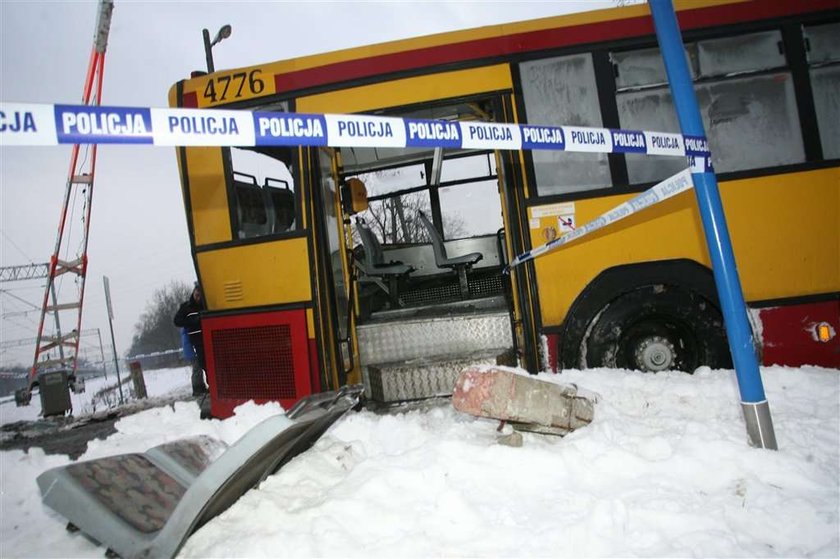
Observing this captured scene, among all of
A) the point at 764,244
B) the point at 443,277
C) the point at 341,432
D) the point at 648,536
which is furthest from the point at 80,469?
the point at 443,277

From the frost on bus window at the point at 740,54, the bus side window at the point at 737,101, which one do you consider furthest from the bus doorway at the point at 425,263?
the frost on bus window at the point at 740,54

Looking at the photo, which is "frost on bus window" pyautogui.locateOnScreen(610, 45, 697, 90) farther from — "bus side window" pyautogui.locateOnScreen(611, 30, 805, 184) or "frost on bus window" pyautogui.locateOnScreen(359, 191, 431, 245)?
"frost on bus window" pyautogui.locateOnScreen(359, 191, 431, 245)

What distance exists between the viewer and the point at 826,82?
3.25m

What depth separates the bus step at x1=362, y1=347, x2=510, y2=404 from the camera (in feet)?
11.7

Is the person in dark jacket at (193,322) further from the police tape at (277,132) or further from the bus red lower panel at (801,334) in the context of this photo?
the bus red lower panel at (801,334)

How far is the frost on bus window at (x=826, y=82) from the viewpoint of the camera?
128 inches

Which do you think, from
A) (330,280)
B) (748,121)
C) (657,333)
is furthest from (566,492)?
(748,121)

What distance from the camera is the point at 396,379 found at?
362cm

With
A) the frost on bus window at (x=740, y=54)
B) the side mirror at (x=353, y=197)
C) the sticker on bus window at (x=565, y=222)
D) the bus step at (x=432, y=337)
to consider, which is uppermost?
the frost on bus window at (x=740, y=54)

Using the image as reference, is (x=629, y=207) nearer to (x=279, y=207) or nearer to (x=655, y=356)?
(x=655, y=356)

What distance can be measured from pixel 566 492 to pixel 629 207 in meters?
1.53

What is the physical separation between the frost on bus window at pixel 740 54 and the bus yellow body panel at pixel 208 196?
376cm

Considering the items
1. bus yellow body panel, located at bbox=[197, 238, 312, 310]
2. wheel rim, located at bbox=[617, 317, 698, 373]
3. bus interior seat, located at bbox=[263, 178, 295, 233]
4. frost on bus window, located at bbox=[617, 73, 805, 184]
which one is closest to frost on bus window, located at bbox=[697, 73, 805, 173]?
frost on bus window, located at bbox=[617, 73, 805, 184]

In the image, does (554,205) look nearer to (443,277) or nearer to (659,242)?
(659,242)
